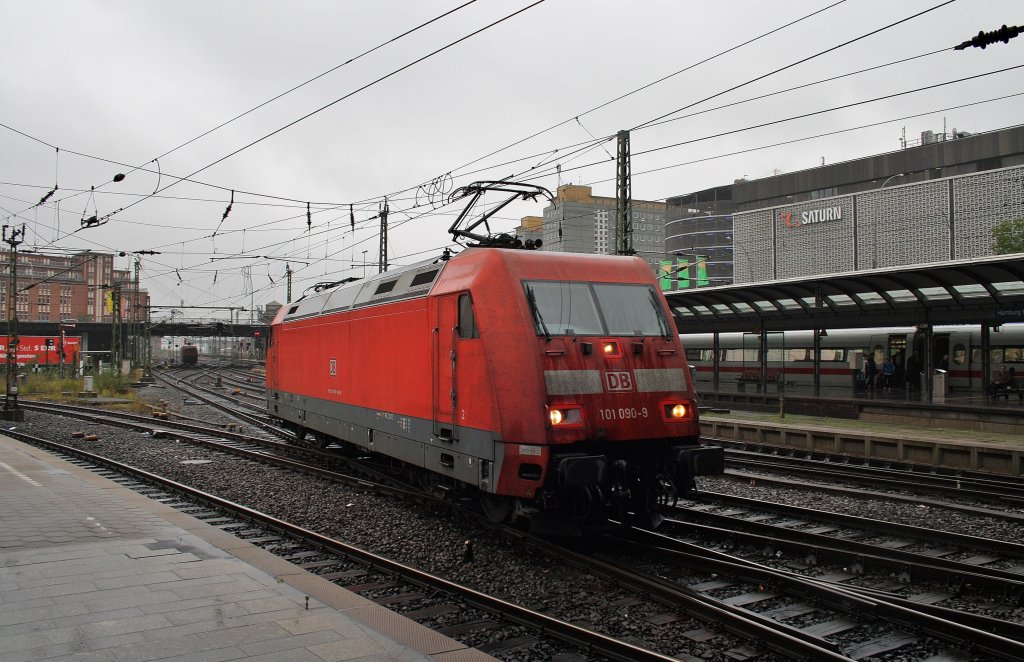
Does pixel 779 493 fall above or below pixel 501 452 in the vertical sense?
below

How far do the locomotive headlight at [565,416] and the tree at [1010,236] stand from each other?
49.2 meters

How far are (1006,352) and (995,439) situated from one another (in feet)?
42.7

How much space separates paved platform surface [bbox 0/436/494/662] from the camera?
→ 5.02m

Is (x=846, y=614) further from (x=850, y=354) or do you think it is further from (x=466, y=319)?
(x=850, y=354)

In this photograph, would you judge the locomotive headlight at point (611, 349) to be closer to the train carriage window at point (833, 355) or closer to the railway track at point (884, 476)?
the railway track at point (884, 476)

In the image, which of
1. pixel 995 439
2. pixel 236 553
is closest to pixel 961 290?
pixel 995 439

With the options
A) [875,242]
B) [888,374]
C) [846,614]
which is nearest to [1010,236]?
[875,242]

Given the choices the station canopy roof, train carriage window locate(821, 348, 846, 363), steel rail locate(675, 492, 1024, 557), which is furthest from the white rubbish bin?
steel rail locate(675, 492, 1024, 557)

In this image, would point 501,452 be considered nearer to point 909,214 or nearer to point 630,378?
point 630,378

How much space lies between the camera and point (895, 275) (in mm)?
19875

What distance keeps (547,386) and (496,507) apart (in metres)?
1.83

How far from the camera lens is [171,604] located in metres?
5.95

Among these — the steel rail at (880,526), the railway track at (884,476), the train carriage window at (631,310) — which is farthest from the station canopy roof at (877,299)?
the train carriage window at (631,310)

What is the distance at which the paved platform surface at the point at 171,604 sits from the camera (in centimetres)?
502
